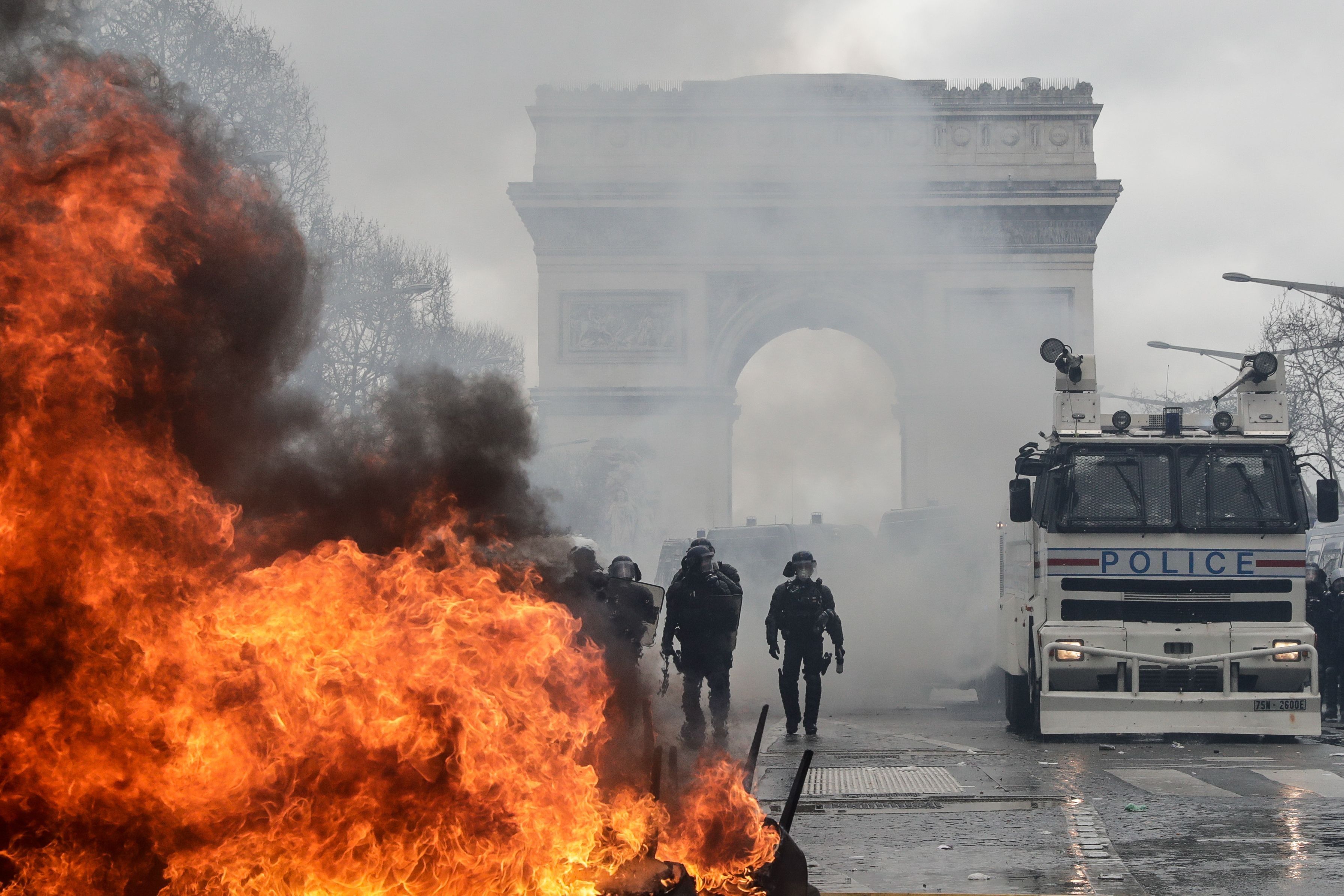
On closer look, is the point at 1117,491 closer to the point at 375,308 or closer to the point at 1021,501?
the point at 1021,501

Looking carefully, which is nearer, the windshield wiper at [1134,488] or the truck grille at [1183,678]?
the truck grille at [1183,678]

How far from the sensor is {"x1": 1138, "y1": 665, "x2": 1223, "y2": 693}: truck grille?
38.5 ft

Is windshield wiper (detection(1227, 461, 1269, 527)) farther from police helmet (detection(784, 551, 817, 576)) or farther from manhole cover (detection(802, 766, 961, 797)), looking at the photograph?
police helmet (detection(784, 551, 817, 576))

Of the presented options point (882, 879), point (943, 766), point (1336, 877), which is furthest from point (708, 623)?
point (1336, 877)

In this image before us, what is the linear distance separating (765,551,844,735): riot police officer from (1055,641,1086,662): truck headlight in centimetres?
184

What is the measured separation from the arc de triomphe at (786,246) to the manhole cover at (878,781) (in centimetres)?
2731

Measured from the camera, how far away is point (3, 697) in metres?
4.76

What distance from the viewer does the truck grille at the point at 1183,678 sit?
11734 millimetres

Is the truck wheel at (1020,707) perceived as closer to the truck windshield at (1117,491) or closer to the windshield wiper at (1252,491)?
the truck windshield at (1117,491)

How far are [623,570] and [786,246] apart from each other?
103 feet

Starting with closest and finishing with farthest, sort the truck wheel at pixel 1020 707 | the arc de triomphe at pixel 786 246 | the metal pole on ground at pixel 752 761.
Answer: the metal pole on ground at pixel 752 761, the truck wheel at pixel 1020 707, the arc de triomphe at pixel 786 246

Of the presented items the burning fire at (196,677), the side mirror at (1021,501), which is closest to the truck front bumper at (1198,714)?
the side mirror at (1021,501)

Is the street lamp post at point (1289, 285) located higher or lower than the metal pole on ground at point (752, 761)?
higher

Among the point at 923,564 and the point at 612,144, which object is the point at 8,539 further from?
the point at 612,144
